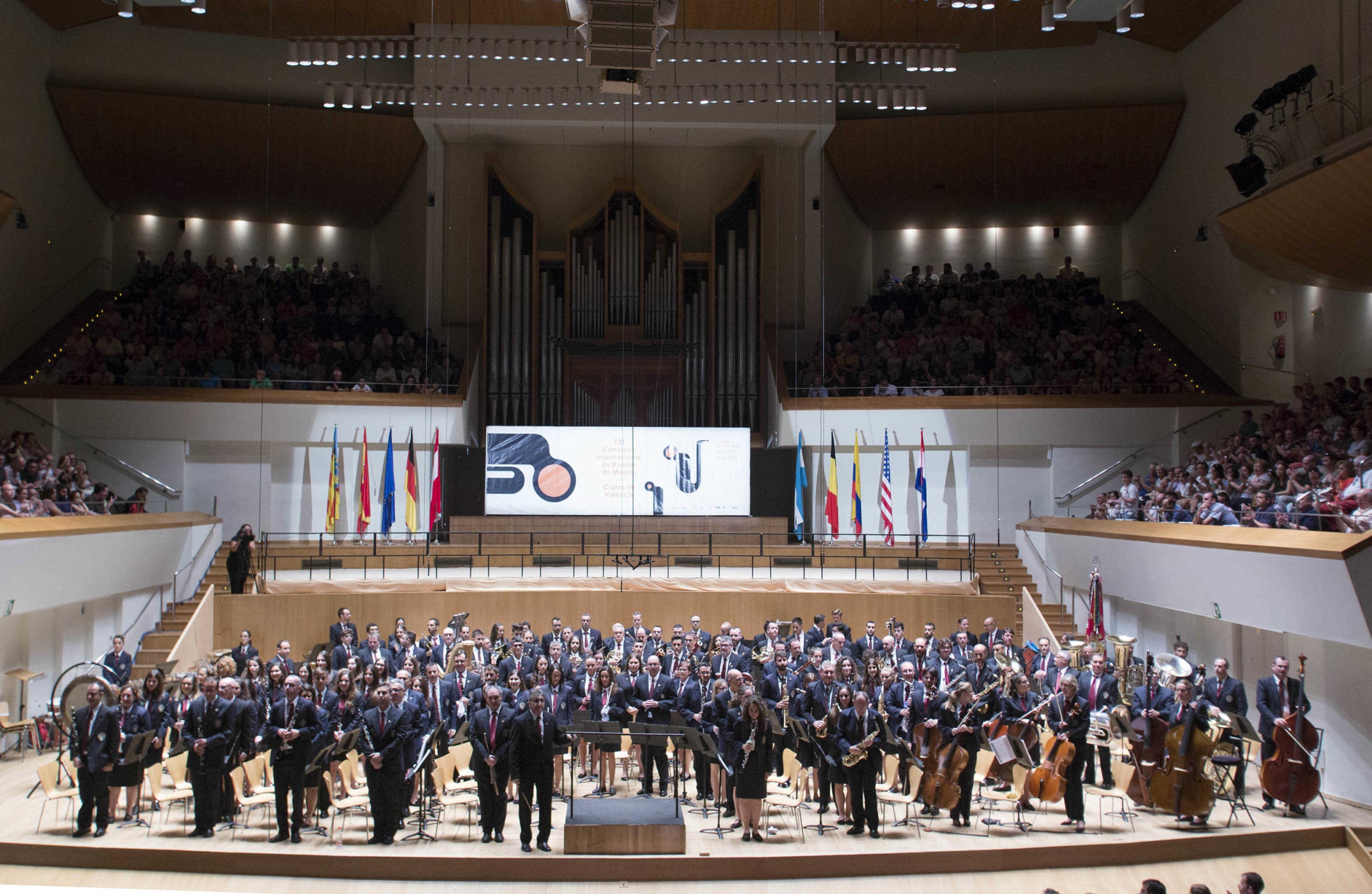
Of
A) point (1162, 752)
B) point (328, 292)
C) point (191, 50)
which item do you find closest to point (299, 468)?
point (328, 292)

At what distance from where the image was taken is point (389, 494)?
19.7m

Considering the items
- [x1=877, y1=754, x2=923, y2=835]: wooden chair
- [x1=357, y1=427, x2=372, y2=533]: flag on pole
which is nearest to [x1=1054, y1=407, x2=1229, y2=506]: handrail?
[x1=877, y1=754, x2=923, y2=835]: wooden chair

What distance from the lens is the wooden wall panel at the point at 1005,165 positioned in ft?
72.1

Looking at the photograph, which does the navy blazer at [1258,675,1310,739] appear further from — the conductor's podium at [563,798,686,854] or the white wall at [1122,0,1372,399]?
the white wall at [1122,0,1372,399]

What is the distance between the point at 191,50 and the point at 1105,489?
59.9ft

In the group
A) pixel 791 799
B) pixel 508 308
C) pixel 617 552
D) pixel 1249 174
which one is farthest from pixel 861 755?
pixel 508 308

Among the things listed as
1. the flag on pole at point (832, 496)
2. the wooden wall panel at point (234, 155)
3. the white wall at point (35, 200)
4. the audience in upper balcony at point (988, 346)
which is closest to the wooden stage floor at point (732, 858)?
the flag on pole at point (832, 496)

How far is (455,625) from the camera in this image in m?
15.0

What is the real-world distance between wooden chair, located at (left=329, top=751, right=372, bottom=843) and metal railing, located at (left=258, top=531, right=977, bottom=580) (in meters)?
6.68

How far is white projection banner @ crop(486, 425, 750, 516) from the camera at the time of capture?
20.2 meters

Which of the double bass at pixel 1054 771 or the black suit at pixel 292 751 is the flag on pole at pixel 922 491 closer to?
the double bass at pixel 1054 771

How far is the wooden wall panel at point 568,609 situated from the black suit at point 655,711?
18.7 ft

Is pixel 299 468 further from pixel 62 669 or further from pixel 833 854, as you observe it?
pixel 833 854

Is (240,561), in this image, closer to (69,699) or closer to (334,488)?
(334,488)
